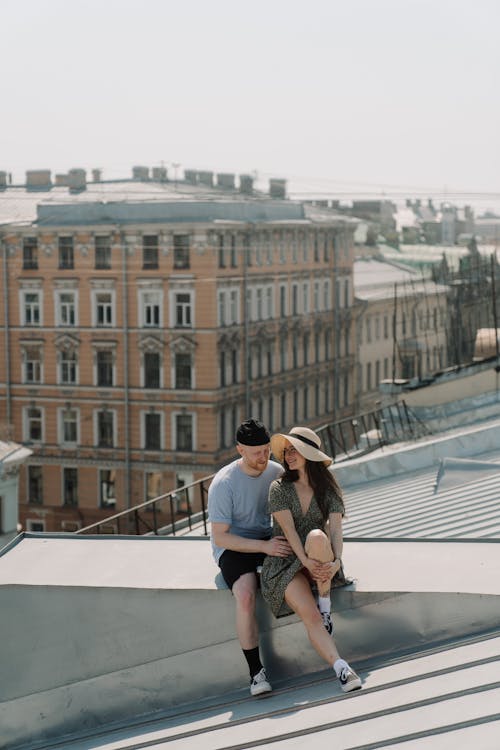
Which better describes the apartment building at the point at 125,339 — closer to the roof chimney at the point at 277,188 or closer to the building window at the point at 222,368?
the building window at the point at 222,368

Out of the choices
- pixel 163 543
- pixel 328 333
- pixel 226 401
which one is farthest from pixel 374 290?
pixel 163 543

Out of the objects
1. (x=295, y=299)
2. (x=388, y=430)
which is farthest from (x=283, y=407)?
(x=388, y=430)

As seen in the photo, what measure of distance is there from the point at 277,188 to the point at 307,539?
42889mm

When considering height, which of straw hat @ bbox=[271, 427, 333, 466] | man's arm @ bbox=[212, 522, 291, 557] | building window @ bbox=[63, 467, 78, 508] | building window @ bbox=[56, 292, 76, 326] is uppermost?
straw hat @ bbox=[271, 427, 333, 466]

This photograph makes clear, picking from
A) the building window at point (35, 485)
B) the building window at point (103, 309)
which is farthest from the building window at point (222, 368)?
the building window at point (35, 485)

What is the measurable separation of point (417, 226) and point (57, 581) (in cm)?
6695

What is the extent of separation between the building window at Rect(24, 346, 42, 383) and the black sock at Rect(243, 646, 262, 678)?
1398 inches

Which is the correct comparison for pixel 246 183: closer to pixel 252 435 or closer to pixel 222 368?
pixel 222 368

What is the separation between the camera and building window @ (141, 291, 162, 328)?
3884 cm

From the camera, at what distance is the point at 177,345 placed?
38.8 metres

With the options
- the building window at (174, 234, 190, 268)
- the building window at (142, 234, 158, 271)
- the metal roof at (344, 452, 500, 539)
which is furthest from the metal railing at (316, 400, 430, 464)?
the building window at (142, 234, 158, 271)

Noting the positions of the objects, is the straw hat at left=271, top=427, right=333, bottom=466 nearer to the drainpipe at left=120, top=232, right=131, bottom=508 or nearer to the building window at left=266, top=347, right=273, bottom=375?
the drainpipe at left=120, top=232, right=131, bottom=508

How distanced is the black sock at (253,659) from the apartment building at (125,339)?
33249mm

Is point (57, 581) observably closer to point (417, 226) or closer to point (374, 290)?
point (374, 290)
